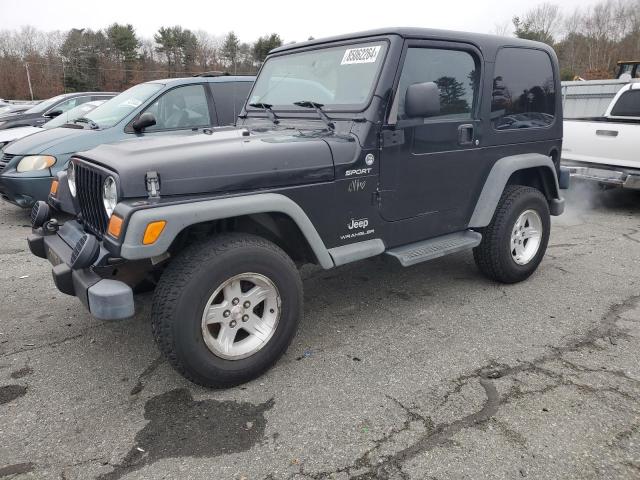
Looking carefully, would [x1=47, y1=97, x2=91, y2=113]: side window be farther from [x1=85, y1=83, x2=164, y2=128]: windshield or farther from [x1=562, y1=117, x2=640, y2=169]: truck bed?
[x1=562, y1=117, x2=640, y2=169]: truck bed

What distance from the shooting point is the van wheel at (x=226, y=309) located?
2.56 metres

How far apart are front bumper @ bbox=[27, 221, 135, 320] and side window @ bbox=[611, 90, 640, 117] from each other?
27.7ft

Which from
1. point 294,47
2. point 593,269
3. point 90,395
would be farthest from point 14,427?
point 593,269

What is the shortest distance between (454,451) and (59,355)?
2.51 meters

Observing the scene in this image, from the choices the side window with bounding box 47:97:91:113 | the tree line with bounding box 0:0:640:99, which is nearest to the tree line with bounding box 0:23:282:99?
the tree line with bounding box 0:0:640:99

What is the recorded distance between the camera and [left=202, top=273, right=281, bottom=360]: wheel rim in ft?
8.89

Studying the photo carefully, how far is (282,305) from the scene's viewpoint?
2.90 metres

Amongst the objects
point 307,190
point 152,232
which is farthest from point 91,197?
point 307,190

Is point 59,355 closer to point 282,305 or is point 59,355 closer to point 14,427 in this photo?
point 14,427

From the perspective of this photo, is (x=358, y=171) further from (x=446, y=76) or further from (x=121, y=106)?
(x=121, y=106)

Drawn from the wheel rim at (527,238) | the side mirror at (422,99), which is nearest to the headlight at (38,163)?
the side mirror at (422,99)

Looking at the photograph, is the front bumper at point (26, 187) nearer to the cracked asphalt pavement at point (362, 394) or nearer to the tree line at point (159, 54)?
the cracked asphalt pavement at point (362, 394)

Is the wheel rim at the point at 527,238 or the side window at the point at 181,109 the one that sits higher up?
the side window at the point at 181,109

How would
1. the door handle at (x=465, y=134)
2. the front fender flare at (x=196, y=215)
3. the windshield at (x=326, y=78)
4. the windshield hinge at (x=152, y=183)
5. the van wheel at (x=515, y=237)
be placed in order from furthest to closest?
1. the van wheel at (x=515, y=237)
2. the door handle at (x=465, y=134)
3. the windshield at (x=326, y=78)
4. the windshield hinge at (x=152, y=183)
5. the front fender flare at (x=196, y=215)
